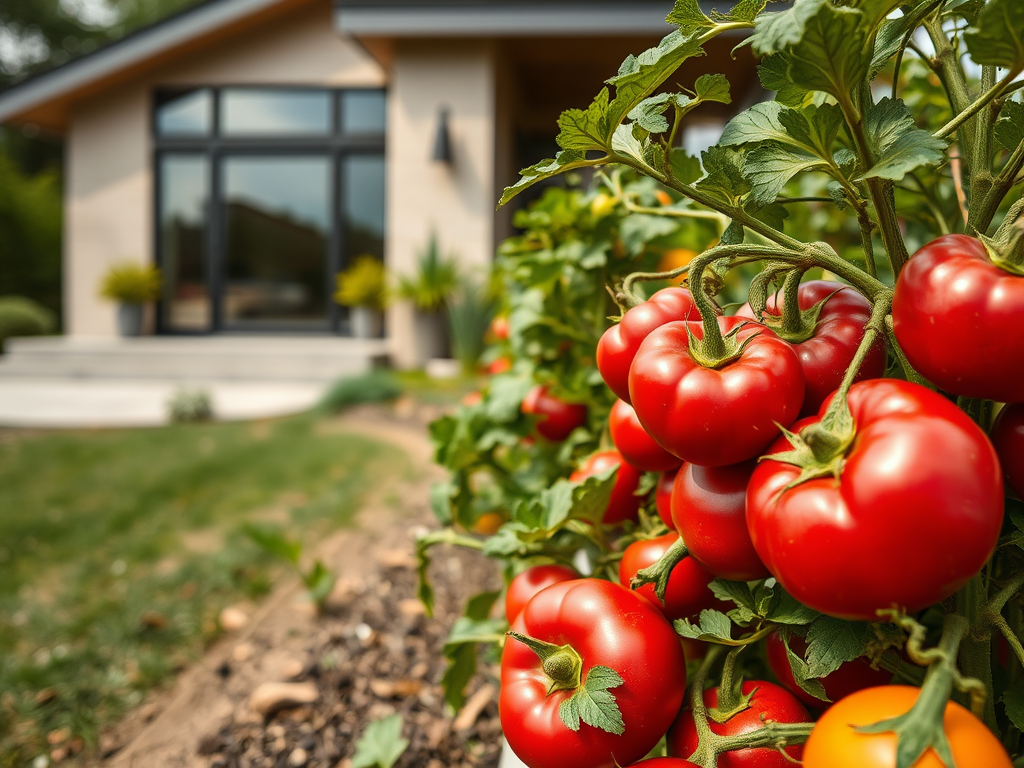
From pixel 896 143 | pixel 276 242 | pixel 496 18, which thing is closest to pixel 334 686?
pixel 896 143

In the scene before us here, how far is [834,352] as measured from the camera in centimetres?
64

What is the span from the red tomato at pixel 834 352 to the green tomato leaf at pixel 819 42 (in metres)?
0.21

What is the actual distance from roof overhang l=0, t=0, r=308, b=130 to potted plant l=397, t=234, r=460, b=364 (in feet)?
13.9

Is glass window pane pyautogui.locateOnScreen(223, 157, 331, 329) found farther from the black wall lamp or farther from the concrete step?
the black wall lamp

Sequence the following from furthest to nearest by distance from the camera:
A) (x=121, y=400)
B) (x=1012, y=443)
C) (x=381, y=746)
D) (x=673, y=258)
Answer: (x=121, y=400) < (x=673, y=258) < (x=381, y=746) < (x=1012, y=443)

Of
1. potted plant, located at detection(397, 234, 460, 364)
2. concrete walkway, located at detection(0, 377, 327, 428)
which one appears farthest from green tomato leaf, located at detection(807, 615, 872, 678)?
potted plant, located at detection(397, 234, 460, 364)

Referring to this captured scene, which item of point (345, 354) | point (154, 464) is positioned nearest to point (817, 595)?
point (154, 464)

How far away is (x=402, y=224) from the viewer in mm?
8641

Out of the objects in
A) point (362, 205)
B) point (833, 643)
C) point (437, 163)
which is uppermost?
point (437, 163)

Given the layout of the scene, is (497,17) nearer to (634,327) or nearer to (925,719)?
(634,327)

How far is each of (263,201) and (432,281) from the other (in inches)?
155

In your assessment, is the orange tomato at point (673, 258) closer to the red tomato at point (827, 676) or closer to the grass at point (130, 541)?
the red tomato at point (827, 676)

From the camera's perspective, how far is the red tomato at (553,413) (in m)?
1.46

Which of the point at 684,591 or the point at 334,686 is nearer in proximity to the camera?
the point at 684,591
